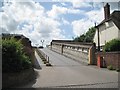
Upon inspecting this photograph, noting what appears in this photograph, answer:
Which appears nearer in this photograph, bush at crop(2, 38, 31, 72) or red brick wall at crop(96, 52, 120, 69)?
bush at crop(2, 38, 31, 72)

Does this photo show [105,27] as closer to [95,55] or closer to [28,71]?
[95,55]

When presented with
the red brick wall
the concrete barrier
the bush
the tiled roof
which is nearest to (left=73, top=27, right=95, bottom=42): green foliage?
the concrete barrier

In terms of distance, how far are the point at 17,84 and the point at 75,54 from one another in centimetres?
2798

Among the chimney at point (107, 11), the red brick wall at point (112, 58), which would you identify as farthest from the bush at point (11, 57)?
the chimney at point (107, 11)

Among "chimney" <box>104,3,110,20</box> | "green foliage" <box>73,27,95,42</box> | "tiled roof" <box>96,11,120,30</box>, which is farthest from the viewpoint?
"green foliage" <box>73,27,95,42</box>

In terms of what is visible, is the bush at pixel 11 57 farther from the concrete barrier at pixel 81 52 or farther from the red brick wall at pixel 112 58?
the concrete barrier at pixel 81 52

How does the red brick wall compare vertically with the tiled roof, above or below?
below

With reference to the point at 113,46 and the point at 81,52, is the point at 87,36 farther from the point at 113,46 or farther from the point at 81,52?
the point at 113,46

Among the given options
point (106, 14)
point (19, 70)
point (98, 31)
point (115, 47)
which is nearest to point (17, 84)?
point (19, 70)

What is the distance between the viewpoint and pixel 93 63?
37562mm

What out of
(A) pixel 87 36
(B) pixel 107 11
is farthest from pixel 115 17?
(A) pixel 87 36

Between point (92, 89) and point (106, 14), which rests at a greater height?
point (106, 14)

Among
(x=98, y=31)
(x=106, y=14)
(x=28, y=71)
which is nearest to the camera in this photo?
(x=28, y=71)

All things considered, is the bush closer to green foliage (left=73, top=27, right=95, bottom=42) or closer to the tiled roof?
the tiled roof
